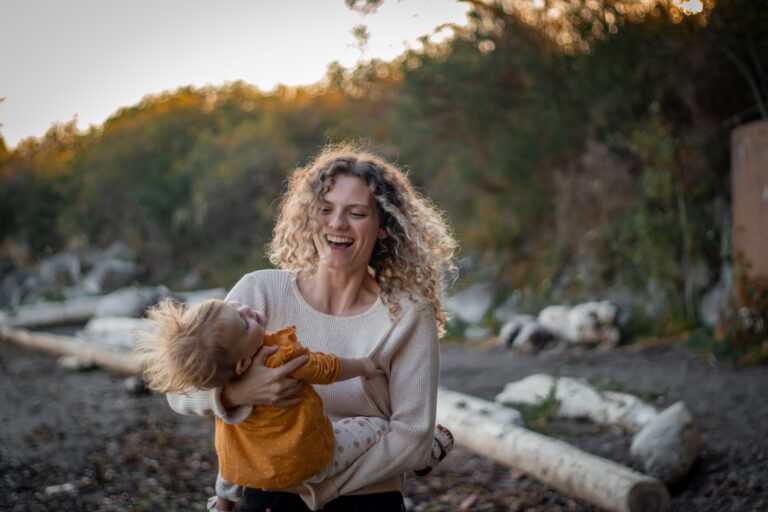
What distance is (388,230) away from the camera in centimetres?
300

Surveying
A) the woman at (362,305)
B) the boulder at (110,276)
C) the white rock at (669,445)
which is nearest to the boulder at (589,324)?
the white rock at (669,445)

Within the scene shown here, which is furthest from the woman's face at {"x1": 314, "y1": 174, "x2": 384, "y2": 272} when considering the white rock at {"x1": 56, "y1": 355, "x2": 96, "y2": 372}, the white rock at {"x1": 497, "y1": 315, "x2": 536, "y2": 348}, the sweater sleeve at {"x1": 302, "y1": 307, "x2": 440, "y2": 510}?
the white rock at {"x1": 56, "y1": 355, "x2": 96, "y2": 372}

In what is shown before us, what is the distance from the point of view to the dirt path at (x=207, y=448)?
5.01 meters

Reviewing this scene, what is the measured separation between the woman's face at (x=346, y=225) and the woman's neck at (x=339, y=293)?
0.04 meters

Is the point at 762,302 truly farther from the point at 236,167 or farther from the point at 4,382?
the point at 236,167

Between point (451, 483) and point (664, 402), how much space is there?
8.20 ft

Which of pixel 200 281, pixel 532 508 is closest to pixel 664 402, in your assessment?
pixel 532 508

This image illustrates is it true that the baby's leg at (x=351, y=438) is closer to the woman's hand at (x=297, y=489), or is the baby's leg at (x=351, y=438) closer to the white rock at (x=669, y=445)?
the woman's hand at (x=297, y=489)

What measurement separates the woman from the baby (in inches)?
2.9

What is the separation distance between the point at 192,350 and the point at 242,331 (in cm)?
17

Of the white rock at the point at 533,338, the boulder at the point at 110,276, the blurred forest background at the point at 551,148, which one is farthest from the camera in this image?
the boulder at the point at 110,276

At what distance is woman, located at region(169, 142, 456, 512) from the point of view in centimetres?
262

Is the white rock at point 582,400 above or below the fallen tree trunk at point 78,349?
below

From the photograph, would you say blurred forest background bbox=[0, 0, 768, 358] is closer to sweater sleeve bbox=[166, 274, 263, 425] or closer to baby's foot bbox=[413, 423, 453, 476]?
sweater sleeve bbox=[166, 274, 263, 425]
